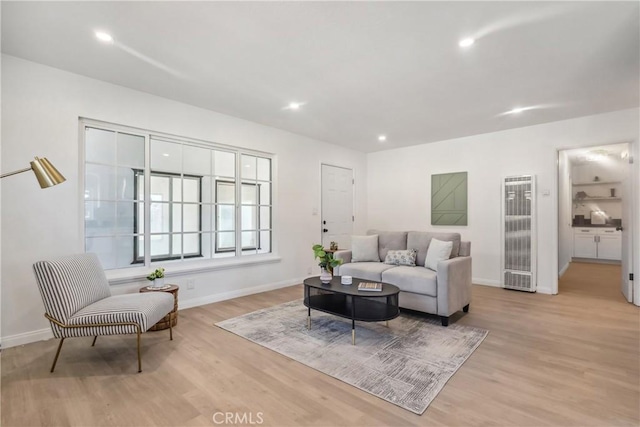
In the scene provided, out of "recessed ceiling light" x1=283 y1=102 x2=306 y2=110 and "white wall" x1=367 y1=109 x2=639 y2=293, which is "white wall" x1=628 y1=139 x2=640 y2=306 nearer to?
"white wall" x1=367 y1=109 x2=639 y2=293

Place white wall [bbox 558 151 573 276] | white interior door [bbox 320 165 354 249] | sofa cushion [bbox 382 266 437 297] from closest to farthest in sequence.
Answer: sofa cushion [bbox 382 266 437 297] → white interior door [bbox 320 165 354 249] → white wall [bbox 558 151 573 276]

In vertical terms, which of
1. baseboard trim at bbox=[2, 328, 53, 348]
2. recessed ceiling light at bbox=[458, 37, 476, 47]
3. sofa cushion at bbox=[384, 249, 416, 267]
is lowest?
baseboard trim at bbox=[2, 328, 53, 348]

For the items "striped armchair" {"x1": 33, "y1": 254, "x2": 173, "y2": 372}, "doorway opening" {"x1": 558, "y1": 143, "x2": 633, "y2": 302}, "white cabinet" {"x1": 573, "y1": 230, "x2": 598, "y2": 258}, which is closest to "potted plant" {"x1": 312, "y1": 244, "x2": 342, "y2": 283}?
"striped armchair" {"x1": 33, "y1": 254, "x2": 173, "y2": 372}

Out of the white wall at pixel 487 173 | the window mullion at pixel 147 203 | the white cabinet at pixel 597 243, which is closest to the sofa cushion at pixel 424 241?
the white wall at pixel 487 173

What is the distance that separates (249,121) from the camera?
4547 mm

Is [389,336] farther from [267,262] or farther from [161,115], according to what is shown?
[161,115]

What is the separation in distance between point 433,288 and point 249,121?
3458 mm

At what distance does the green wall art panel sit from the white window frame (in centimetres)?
305

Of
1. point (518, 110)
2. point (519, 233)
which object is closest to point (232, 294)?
point (519, 233)

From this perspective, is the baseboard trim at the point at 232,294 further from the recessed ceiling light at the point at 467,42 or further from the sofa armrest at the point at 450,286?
the recessed ceiling light at the point at 467,42

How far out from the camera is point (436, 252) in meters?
3.52

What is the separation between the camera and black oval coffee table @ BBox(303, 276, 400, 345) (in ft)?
9.00

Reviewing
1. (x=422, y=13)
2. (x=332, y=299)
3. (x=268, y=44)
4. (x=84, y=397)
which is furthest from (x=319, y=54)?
(x=84, y=397)

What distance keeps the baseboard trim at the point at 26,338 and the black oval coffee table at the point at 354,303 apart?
8.16 ft
